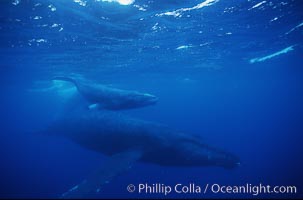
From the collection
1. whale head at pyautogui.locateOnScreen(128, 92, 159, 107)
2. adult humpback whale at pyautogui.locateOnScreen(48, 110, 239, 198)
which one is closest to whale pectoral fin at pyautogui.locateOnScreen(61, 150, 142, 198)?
adult humpback whale at pyautogui.locateOnScreen(48, 110, 239, 198)

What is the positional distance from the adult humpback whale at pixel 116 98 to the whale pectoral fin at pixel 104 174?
243cm

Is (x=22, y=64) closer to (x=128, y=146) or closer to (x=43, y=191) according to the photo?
(x=43, y=191)

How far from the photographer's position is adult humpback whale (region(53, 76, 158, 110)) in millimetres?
12758

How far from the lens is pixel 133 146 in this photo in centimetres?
1209

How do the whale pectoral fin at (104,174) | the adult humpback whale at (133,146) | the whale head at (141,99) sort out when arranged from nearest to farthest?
the whale pectoral fin at (104,174) < the adult humpback whale at (133,146) < the whale head at (141,99)

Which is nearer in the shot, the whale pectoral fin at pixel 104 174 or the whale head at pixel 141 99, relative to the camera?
the whale pectoral fin at pixel 104 174

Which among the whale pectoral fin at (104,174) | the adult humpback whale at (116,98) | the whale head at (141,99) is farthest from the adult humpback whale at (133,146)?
the whale head at (141,99)

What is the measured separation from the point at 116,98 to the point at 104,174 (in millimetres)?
4270

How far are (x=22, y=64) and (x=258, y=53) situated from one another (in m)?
24.0

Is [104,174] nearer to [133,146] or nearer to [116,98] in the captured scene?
[133,146]

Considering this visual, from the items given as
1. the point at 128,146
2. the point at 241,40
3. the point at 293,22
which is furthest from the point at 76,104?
the point at 293,22

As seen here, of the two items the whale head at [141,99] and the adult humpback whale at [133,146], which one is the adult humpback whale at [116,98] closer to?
the whale head at [141,99]

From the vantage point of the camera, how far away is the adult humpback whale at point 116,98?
12.8 metres

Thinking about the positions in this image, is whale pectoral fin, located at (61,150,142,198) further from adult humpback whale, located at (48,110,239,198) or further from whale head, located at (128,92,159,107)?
whale head, located at (128,92,159,107)
